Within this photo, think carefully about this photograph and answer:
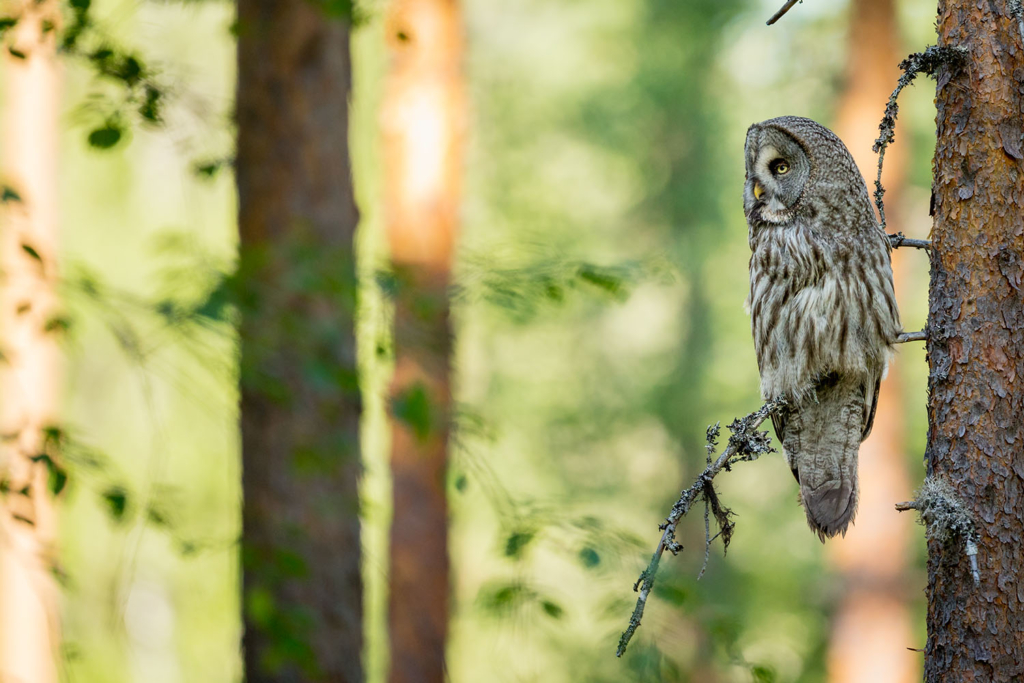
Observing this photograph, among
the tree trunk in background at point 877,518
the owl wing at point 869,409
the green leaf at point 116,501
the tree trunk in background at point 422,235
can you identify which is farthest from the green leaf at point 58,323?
the tree trunk in background at point 877,518

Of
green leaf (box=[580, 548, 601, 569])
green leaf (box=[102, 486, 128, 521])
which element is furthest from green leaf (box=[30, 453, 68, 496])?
green leaf (box=[580, 548, 601, 569])

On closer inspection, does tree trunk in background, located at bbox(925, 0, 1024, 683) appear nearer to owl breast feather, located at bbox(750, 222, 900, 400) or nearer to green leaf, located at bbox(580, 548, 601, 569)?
owl breast feather, located at bbox(750, 222, 900, 400)

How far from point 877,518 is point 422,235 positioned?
4.26 m

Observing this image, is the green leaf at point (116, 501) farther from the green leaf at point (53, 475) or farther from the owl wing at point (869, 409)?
the owl wing at point (869, 409)

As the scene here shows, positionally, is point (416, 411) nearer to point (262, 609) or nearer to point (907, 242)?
point (262, 609)

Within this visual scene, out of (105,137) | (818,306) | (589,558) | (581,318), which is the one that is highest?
(581,318)

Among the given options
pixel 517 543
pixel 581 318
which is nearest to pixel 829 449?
pixel 517 543

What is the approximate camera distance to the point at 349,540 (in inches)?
166

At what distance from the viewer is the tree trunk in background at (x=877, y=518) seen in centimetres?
727

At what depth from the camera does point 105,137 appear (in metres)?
2.90

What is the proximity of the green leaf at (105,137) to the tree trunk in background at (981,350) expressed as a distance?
7.94 ft

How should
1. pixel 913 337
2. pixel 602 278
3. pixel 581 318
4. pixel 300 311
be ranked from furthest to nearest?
pixel 581 318, pixel 300 311, pixel 602 278, pixel 913 337

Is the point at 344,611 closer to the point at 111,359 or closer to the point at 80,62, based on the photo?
the point at 80,62

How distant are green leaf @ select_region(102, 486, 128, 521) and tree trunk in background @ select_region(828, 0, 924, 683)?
19.7ft
